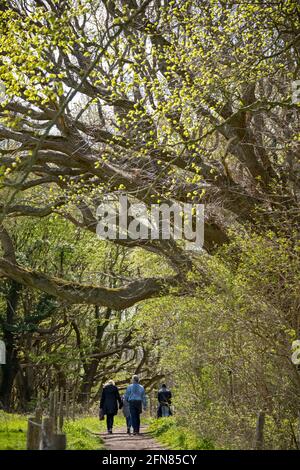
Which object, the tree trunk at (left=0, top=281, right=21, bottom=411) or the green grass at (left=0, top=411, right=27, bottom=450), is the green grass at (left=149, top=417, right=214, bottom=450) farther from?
the tree trunk at (left=0, top=281, right=21, bottom=411)

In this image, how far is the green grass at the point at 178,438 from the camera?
529 inches

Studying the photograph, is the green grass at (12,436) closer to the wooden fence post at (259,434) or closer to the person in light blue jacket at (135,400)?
the person in light blue jacket at (135,400)

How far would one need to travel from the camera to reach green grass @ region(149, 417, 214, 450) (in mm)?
13438

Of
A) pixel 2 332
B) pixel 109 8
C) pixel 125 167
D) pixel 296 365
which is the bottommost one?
pixel 296 365

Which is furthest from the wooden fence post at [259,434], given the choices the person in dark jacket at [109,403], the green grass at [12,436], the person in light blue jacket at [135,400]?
the person in dark jacket at [109,403]

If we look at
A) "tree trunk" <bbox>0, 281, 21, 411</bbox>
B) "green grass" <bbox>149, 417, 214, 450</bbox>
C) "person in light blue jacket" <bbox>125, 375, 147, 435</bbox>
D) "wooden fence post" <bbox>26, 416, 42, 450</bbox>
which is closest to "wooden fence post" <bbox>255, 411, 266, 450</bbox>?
"green grass" <bbox>149, 417, 214, 450</bbox>

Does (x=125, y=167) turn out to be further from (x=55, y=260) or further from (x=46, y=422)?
(x=55, y=260)

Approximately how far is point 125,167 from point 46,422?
10.3 meters

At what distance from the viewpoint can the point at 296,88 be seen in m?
14.6

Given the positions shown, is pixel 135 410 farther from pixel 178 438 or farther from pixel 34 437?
pixel 34 437


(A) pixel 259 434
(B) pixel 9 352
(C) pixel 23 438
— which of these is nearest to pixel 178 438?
(C) pixel 23 438

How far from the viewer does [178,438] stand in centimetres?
1577
